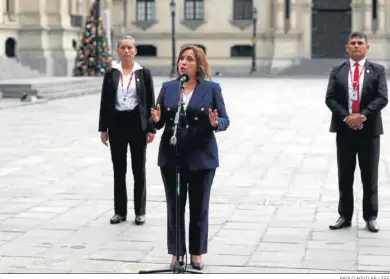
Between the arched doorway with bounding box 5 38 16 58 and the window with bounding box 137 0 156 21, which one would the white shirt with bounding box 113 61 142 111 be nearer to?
the arched doorway with bounding box 5 38 16 58

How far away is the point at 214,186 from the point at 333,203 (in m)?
2.09

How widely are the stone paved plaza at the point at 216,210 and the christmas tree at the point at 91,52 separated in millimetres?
18248

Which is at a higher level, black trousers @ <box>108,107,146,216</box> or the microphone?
the microphone

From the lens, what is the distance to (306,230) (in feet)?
31.3

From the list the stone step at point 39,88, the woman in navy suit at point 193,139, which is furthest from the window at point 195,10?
the woman in navy suit at point 193,139

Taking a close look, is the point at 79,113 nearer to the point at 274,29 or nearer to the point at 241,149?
the point at 241,149

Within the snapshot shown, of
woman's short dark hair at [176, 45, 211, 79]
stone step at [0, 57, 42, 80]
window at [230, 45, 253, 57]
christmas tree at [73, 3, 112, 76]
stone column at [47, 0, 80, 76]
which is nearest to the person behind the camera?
woman's short dark hair at [176, 45, 211, 79]

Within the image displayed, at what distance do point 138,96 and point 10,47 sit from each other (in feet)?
112

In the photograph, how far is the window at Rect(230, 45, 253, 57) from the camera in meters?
58.6

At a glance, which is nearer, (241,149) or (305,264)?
(305,264)

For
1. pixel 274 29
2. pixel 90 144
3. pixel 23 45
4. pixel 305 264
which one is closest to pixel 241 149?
pixel 90 144

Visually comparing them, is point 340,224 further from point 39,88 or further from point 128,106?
point 39,88

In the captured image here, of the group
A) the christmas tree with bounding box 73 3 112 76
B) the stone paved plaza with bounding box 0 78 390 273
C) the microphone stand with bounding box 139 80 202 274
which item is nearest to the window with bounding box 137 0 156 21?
the christmas tree with bounding box 73 3 112 76

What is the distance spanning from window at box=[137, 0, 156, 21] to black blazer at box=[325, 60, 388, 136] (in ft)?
169
